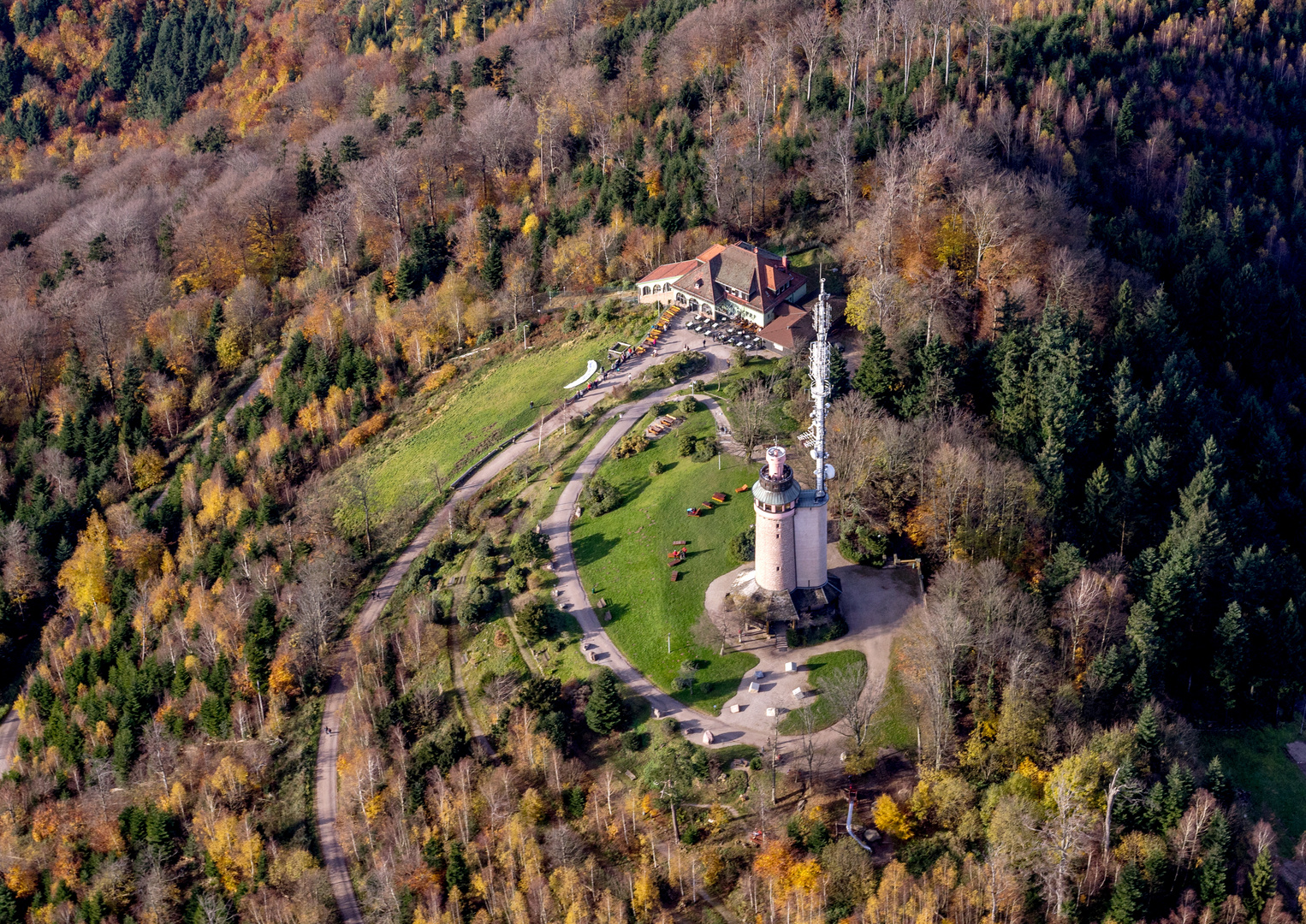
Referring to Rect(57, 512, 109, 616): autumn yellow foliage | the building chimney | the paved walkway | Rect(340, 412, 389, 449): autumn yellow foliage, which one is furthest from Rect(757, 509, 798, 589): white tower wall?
Rect(57, 512, 109, 616): autumn yellow foliage

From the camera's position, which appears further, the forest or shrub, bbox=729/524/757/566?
shrub, bbox=729/524/757/566

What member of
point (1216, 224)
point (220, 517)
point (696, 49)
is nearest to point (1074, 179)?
point (1216, 224)

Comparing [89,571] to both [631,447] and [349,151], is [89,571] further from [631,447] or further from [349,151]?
[349,151]

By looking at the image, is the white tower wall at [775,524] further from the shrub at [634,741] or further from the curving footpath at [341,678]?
the curving footpath at [341,678]

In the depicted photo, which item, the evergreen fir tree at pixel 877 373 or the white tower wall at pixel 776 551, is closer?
the white tower wall at pixel 776 551

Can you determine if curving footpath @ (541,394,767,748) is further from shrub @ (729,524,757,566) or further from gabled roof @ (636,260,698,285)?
gabled roof @ (636,260,698,285)

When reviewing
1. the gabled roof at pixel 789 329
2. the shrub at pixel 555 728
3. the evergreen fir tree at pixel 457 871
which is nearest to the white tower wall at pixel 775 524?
the shrub at pixel 555 728

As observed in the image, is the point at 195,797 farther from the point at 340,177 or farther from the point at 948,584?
the point at 340,177
